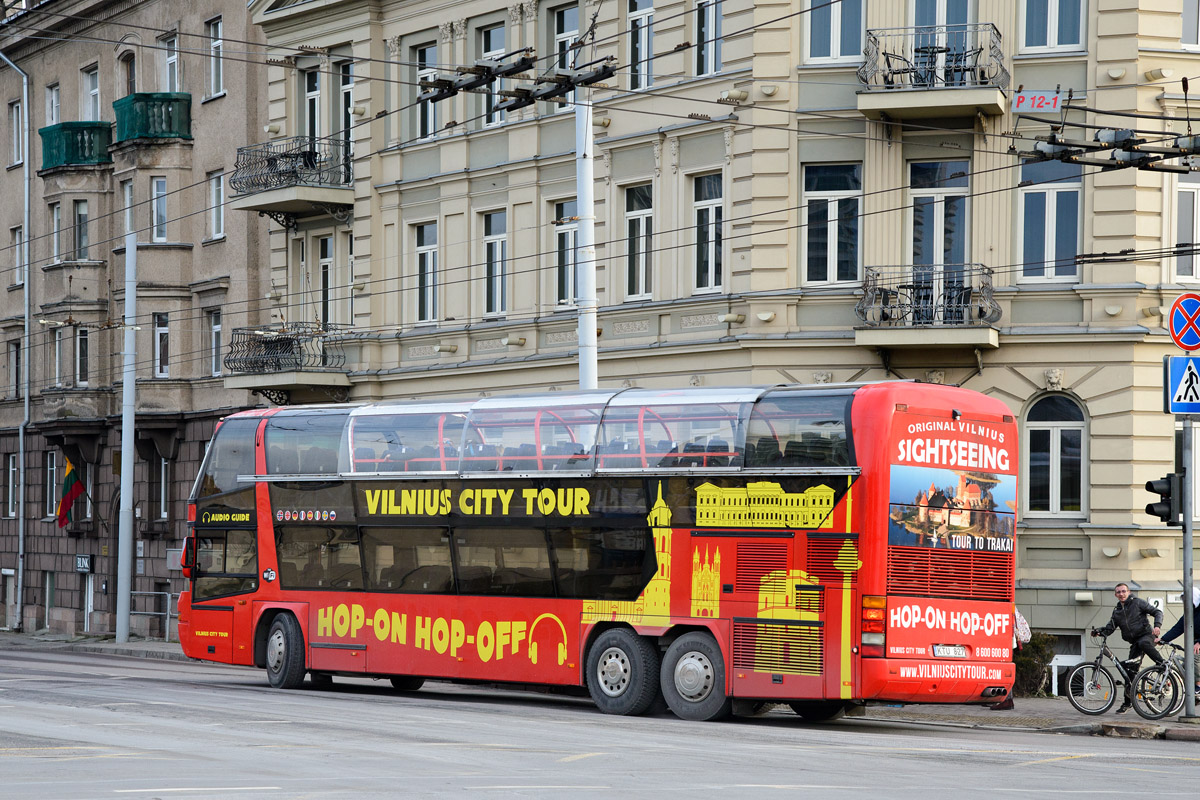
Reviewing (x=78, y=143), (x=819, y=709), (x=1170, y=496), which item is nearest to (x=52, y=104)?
(x=78, y=143)

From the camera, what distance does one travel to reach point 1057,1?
25.5m

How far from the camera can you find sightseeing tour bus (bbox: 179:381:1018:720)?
18281 millimetres

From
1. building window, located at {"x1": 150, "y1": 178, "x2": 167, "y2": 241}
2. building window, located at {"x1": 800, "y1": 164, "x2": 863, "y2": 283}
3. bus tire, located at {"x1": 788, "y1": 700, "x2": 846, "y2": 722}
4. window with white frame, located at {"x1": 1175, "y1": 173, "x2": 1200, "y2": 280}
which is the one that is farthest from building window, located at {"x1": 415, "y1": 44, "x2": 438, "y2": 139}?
bus tire, located at {"x1": 788, "y1": 700, "x2": 846, "y2": 722}

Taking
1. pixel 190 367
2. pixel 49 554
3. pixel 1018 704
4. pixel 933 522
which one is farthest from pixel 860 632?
pixel 49 554

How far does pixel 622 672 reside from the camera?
20.0 metres

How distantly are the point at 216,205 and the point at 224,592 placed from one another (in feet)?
57.1

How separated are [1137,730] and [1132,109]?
33.4ft

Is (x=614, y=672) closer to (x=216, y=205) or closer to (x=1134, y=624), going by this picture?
(x=1134, y=624)

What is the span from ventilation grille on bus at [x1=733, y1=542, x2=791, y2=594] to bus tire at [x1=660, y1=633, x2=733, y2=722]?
819mm

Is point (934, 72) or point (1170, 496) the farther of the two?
point (934, 72)

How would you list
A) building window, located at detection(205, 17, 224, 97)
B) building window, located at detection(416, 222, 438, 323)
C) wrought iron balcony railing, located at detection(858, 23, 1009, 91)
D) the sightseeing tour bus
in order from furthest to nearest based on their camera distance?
building window, located at detection(205, 17, 224, 97)
building window, located at detection(416, 222, 438, 323)
wrought iron balcony railing, located at detection(858, 23, 1009, 91)
the sightseeing tour bus

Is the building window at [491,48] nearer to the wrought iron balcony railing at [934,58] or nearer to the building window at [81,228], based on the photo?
the wrought iron balcony railing at [934,58]

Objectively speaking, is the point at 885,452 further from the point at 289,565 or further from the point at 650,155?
the point at 650,155

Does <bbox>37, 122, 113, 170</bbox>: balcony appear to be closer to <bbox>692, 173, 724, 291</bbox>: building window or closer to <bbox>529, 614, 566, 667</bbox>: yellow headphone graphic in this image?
<bbox>692, 173, 724, 291</bbox>: building window
